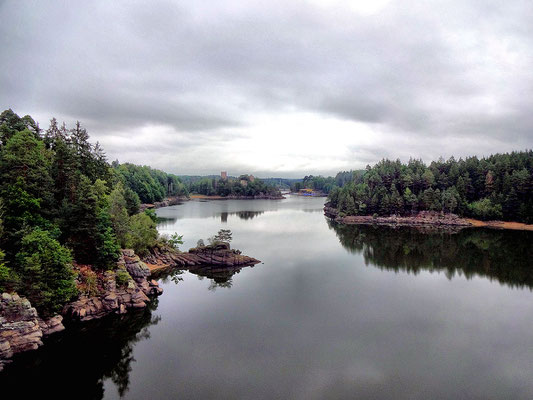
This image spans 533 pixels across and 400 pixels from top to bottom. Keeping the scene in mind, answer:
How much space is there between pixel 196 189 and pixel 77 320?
149 meters

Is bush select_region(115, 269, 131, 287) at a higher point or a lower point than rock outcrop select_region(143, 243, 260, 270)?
higher

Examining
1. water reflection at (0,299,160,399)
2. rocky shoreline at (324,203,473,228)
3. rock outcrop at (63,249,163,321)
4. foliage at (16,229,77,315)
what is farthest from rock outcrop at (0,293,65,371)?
rocky shoreline at (324,203,473,228)

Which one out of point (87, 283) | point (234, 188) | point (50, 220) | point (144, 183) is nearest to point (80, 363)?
point (87, 283)

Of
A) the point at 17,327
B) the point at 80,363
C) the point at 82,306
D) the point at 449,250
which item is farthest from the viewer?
the point at 449,250

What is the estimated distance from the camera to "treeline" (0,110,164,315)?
20.5 m

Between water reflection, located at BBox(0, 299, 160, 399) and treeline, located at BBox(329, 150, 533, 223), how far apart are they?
6717 centimetres

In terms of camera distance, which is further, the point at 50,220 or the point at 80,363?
the point at 50,220

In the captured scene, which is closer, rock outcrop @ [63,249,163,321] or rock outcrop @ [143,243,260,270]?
rock outcrop @ [63,249,163,321]

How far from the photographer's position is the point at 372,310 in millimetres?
24578

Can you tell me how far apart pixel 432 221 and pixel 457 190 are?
453 inches

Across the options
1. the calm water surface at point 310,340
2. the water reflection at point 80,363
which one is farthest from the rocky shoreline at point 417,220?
the water reflection at point 80,363

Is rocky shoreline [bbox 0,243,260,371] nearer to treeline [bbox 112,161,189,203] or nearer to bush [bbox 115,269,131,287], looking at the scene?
bush [bbox 115,269,131,287]

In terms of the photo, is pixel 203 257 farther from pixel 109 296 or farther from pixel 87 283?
pixel 87 283

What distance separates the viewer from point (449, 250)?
46.9 metres
